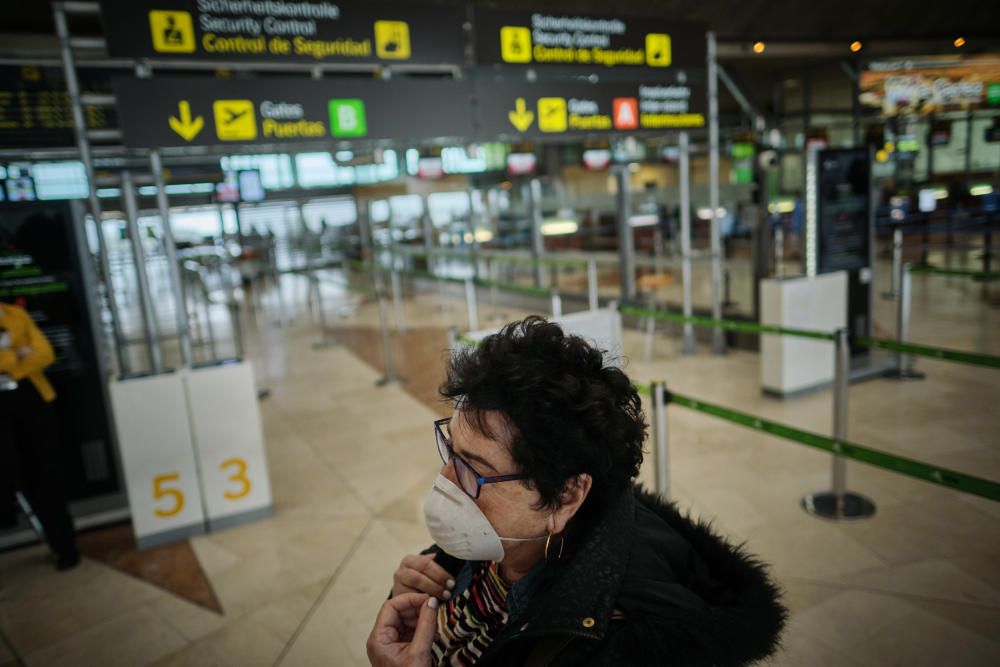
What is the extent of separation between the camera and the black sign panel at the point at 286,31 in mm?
3914

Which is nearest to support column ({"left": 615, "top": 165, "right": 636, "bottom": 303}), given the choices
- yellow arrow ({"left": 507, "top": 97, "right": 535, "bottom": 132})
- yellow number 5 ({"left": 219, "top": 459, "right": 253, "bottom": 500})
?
yellow arrow ({"left": 507, "top": 97, "right": 535, "bottom": 132})

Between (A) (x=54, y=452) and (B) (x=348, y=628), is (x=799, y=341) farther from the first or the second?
(A) (x=54, y=452)

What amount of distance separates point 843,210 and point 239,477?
573 centimetres

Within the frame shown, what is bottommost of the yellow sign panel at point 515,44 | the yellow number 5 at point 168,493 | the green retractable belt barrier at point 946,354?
the yellow number 5 at point 168,493

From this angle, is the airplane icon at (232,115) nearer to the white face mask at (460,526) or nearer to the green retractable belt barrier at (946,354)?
the white face mask at (460,526)

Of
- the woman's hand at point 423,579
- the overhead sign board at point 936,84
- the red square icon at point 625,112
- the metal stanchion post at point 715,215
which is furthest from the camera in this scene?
the overhead sign board at point 936,84

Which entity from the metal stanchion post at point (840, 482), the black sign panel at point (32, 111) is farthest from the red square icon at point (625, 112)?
the black sign panel at point (32, 111)

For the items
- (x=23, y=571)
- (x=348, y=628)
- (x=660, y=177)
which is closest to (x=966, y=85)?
(x=660, y=177)

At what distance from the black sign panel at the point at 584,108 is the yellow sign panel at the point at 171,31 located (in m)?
2.12

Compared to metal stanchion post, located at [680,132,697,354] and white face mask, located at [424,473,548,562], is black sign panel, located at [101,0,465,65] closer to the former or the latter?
metal stanchion post, located at [680,132,697,354]

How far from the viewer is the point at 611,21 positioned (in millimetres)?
5840

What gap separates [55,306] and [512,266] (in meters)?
10.7

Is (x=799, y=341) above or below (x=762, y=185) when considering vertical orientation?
below

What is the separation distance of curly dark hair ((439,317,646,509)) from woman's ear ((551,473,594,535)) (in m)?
0.02
